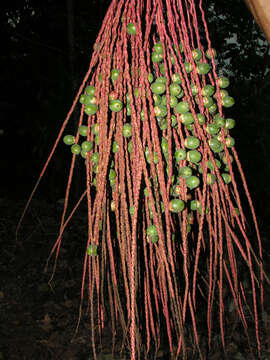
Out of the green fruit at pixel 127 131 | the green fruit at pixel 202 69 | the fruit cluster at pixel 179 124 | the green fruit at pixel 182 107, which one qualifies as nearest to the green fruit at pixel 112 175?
the fruit cluster at pixel 179 124

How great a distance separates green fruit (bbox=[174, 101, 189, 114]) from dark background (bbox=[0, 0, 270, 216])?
2.74m

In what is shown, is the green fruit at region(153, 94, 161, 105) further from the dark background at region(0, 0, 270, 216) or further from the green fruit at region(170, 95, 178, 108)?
the dark background at region(0, 0, 270, 216)

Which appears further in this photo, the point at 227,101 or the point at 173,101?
the point at 227,101

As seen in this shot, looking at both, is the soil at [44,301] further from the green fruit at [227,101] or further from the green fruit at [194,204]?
the green fruit at [227,101]

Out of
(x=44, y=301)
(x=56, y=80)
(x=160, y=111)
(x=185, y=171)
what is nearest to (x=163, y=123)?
(x=160, y=111)

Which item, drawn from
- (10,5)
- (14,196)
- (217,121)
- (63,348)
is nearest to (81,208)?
(14,196)

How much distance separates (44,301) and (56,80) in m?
2.34

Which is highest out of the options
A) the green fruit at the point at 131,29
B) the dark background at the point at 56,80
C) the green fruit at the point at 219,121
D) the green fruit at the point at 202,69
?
the dark background at the point at 56,80

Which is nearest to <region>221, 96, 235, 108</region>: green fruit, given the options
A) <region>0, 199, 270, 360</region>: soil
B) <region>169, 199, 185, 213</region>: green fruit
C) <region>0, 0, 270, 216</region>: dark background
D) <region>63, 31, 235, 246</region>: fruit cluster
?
<region>63, 31, 235, 246</region>: fruit cluster

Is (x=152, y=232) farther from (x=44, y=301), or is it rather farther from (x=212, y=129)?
(x=44, y=301)

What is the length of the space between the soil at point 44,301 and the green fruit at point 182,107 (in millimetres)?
1431

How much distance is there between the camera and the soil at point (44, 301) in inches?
80.7

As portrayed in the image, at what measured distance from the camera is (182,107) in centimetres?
71

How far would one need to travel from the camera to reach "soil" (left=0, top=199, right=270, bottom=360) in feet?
6.73
